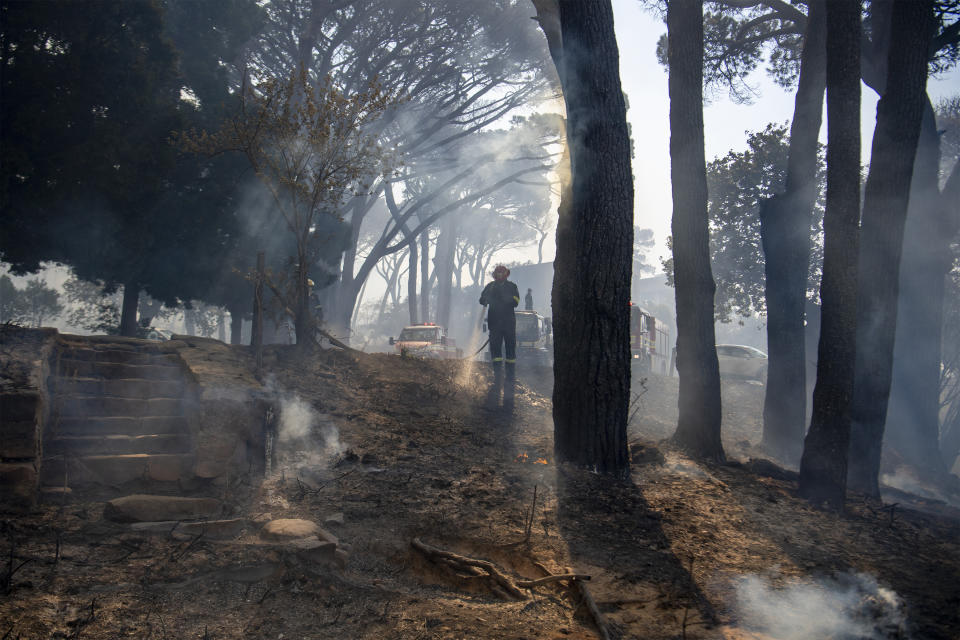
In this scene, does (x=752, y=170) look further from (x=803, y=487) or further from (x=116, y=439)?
(x=116, y=439)

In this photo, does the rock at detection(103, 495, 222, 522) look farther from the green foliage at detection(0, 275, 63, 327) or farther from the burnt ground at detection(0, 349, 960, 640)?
the green foliage at detection(0, 275, 63, 327)

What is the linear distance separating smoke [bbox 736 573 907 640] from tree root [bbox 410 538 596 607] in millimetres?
892

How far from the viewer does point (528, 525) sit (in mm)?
4188

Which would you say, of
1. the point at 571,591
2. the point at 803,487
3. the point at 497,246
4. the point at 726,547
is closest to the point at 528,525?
the point at 571,591

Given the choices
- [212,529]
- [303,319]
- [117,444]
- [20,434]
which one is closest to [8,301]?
[303,319]

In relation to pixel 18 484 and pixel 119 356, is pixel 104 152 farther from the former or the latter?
pixel 18 484

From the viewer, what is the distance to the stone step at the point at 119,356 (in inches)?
237

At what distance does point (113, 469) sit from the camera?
15.3 ft

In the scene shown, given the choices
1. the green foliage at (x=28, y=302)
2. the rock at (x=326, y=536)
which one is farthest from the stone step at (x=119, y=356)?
the green foliage at (x=28, y=302)

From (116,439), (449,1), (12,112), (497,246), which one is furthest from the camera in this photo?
(497,246)

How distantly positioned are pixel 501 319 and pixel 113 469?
5.95 metres

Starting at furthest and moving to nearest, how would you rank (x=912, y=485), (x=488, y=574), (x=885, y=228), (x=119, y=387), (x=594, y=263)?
1. (x=912, y=485)
2. (x=885, y=228)
3. (x=119, y=387)
4. (x=594, y=263)
5. (x=488, y=574)

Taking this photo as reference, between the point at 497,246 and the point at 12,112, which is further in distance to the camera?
the point at 497,246

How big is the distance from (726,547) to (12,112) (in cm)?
1084
